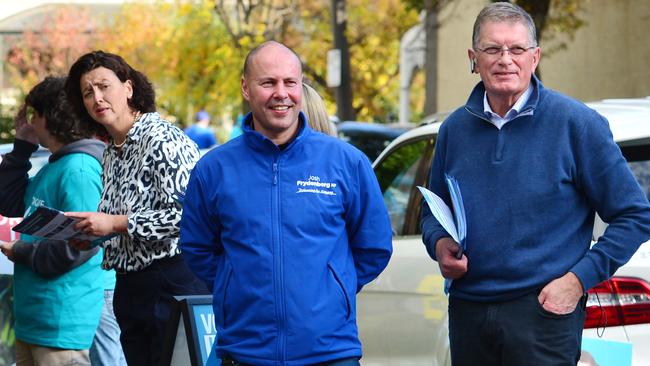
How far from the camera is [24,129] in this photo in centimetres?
677

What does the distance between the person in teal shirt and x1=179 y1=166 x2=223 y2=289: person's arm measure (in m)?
1.59

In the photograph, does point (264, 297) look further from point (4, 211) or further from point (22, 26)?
point (22, 26)

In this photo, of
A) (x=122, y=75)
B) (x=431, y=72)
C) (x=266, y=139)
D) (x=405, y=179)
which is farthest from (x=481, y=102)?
(x=431, y=72)

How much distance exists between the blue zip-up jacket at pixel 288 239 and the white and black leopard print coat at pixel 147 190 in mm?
782

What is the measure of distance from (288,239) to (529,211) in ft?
2.55

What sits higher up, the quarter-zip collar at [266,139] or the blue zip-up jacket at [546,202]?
the quarter-zip collar at [266,139]

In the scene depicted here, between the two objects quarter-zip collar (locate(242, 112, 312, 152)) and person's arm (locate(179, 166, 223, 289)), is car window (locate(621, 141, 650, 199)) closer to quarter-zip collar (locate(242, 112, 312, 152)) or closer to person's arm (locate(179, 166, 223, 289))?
quarter-zip collar (locate(242, 112, 312, 152))

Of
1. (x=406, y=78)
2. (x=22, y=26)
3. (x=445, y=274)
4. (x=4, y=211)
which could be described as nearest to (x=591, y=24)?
(x=406, y=78)

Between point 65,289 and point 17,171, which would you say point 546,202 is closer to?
point 65,289

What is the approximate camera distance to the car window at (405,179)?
6751 mm

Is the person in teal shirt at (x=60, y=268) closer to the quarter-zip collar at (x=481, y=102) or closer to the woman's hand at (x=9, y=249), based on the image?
the woman's hand at (x=9, y=249)

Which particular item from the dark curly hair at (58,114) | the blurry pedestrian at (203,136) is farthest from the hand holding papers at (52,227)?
the blurry pedestrian at (203,136)

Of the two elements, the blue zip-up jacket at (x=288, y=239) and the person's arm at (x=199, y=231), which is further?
the person's arm at (x=199, y=231)

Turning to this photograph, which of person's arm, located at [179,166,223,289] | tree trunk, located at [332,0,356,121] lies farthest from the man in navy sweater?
tree trunk, located at [332,0,356,121]
